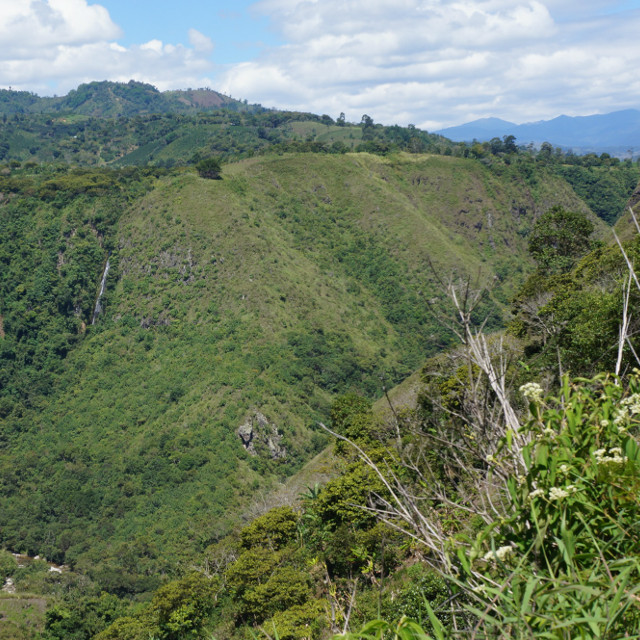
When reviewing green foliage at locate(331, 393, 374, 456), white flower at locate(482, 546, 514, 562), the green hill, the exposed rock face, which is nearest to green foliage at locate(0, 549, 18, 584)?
the green hill

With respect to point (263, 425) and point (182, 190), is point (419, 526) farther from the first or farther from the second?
point (182, 190)

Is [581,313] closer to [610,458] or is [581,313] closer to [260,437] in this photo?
[610,458]

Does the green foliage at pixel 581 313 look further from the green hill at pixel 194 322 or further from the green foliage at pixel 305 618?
the green hill at pixel 194 322

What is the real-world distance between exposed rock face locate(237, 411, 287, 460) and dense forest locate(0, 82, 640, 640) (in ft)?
0.79

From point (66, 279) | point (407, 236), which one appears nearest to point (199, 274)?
point (66, 279)

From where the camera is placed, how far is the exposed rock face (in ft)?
164

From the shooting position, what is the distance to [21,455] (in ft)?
191

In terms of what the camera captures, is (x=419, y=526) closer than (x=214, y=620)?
Yes

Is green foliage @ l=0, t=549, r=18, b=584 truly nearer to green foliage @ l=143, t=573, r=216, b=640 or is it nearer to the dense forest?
the dense forest

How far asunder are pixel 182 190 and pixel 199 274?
15.7m

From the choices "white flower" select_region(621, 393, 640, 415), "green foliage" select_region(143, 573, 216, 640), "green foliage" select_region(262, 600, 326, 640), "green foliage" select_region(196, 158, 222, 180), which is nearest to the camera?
"white flower" select_region(621, 393, 640, 415)

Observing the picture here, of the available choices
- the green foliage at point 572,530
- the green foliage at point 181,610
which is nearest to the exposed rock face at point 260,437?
the green foliage at point 181,610

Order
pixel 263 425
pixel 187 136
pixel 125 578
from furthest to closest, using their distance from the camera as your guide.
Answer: pixel 187 136 → pixel 263 425 → pixel 125 578

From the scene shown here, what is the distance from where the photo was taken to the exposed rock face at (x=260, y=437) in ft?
164
